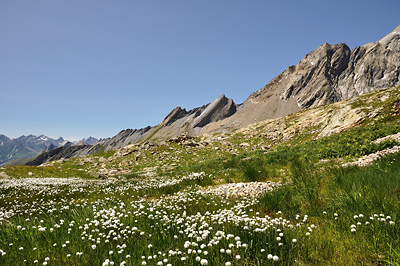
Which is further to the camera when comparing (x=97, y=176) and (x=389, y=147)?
(x=97, y=176)

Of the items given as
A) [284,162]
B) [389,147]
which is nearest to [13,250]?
[284,162]

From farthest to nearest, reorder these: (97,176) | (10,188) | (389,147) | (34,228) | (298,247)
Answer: (97,176) < (10,188) < (389,147) < (34,228) < (298,247)

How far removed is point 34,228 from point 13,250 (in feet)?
3.55

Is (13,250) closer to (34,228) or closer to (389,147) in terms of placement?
(34,228)

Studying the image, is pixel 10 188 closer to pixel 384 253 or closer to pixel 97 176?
pixel 97 176

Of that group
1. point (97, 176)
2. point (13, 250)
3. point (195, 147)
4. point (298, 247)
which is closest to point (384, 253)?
point (298, 247)

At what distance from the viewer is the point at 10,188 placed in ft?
51.0

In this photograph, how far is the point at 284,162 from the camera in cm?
1731

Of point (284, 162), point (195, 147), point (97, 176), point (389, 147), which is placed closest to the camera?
point (389, 147)

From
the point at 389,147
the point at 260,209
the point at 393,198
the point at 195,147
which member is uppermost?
the point at 195,147

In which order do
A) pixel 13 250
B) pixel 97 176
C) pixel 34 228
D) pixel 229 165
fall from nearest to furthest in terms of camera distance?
pixel 13 250 < pixel 34 228 < pixel 229 165 < pixel 97 176

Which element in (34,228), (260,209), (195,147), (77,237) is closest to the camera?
(77,237)

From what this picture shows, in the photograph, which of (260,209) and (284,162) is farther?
(284,162)

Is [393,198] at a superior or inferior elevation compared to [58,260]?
superior
